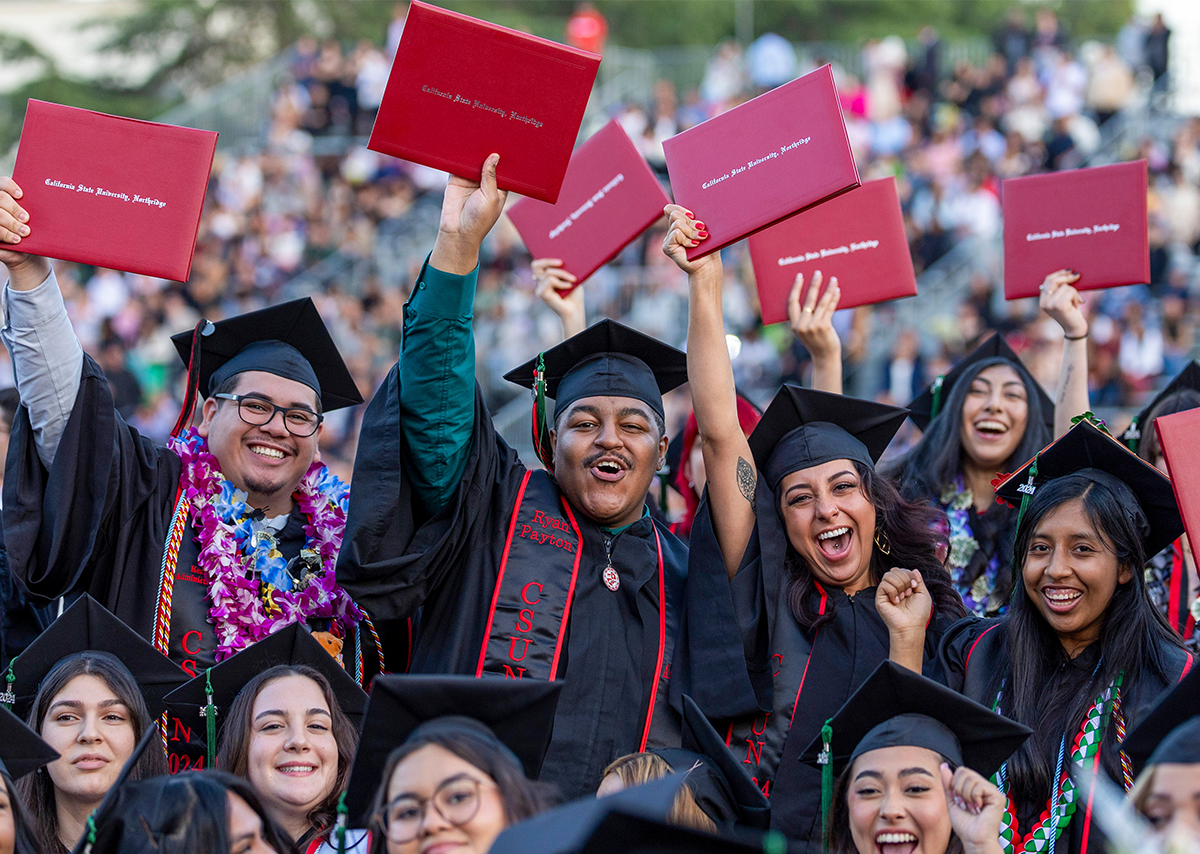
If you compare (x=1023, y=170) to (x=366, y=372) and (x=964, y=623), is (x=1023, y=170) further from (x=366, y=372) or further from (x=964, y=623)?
(x=964, y=623)

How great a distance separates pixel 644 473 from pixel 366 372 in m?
9.37

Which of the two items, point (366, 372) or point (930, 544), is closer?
point (930, 544)

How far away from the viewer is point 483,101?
405 cm

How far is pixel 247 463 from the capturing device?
15.4ft

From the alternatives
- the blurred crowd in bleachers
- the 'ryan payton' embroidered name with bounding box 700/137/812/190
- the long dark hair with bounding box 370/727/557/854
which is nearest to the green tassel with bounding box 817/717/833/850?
the long dark hair with bounding box 370/727/557/854

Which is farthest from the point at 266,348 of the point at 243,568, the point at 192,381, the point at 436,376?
the point at 436,376

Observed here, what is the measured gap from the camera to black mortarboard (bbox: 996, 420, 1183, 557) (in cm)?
416

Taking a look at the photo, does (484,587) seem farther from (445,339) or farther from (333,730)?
(445,339)

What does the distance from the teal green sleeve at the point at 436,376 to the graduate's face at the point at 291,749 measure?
729mm

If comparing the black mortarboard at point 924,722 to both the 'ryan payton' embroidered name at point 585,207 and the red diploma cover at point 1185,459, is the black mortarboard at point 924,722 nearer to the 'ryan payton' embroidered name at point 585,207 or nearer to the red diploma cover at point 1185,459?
the red diploma cover at point 1185,459

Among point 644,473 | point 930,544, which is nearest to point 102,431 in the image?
point 644,473

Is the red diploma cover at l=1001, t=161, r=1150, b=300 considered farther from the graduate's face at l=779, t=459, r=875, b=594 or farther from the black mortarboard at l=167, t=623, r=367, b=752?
the black mortarboard at l=167, t=623, r=367, b=752

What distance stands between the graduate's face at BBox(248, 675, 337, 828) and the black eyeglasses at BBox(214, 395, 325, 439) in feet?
3.50

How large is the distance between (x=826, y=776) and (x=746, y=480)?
104 centimetres
